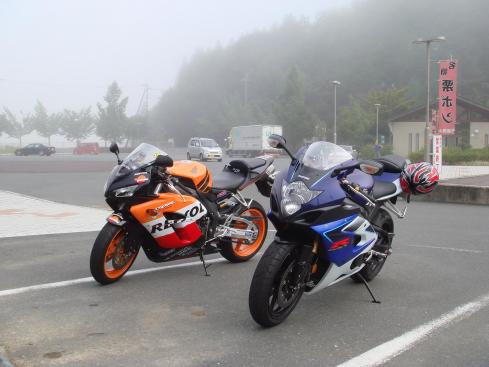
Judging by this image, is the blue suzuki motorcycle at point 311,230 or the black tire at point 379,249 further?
the black tire at point 379,249

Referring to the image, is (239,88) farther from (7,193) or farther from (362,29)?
(7,193)

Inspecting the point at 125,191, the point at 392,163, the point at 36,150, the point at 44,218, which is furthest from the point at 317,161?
the point at 36,150

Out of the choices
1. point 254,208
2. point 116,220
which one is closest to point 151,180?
point 116,220

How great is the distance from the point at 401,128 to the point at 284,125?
1452 inches

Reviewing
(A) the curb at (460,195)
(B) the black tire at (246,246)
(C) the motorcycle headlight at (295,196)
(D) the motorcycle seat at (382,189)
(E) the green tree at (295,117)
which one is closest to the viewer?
(C) the motorcycle headlight at (295,196)

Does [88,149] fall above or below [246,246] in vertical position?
below

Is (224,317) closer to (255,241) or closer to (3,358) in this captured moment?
(3,358)

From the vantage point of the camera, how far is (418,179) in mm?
5414

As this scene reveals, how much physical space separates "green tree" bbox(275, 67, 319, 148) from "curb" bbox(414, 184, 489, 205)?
7427cm

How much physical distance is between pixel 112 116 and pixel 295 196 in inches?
→ 3794

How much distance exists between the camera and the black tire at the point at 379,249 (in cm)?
529

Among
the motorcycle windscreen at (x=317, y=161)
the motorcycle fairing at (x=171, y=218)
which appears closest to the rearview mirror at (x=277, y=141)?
the motorcycle windscreen at (x=317, y=161)

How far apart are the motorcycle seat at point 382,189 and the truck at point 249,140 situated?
51.3 m

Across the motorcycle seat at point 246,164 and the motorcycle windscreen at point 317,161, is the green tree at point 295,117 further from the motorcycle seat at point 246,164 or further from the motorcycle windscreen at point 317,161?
the motorcycle windscreen at point 317,161
